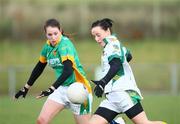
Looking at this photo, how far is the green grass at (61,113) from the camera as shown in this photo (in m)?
15.3

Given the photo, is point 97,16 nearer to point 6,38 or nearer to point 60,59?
point 6,38

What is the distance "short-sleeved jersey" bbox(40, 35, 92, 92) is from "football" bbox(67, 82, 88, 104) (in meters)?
0.38

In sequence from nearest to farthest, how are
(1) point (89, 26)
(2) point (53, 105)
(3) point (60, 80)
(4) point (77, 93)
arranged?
1. (4) point (77, 93)
2. (3) point (60, 80)
3. (2) point (53, 105)
4. (1) point (89, 26)

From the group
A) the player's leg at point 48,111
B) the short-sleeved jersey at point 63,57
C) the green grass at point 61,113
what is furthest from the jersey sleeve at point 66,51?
the green grass at point 61,113

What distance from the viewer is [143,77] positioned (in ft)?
87.1

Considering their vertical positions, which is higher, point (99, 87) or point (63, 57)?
point (63, 57)

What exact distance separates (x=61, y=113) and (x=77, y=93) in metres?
6.95

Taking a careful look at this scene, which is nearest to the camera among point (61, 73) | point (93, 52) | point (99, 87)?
point (99, 87)

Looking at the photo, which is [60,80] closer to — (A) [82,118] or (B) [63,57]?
(B) [63,57]

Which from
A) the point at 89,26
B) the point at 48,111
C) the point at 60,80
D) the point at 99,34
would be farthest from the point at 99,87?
the point at 89,26

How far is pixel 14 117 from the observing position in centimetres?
1588

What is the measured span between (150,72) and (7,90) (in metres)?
4.95

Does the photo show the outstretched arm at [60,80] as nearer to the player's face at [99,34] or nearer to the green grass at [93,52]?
the player's face at [99,34]

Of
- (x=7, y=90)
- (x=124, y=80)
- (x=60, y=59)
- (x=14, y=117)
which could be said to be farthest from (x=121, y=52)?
(x=7, y=90)
